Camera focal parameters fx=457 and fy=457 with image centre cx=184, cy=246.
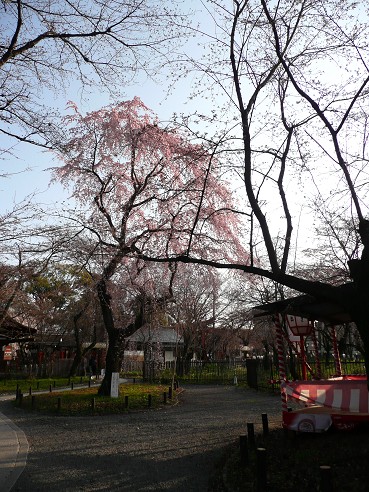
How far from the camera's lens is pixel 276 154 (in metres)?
9.19

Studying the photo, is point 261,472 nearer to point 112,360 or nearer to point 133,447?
point 133,447

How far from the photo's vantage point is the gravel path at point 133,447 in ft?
23.6

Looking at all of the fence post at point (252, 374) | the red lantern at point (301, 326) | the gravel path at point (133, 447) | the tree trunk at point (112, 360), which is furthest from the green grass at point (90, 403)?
the fence post at point (252, 374)

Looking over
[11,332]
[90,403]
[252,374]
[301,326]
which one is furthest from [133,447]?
[252,374]

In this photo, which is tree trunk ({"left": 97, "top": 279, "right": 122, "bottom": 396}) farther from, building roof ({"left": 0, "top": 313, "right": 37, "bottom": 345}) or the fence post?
the fence post

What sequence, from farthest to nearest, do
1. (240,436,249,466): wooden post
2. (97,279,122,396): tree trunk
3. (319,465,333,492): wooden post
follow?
(97,279,122,396): tree trunk < (240,436,249,466): wooden post < (319,465,333,492): wooden post

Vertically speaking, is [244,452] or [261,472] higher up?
[261,472]

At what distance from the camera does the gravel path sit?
7.19 m

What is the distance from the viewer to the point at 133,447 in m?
9.93

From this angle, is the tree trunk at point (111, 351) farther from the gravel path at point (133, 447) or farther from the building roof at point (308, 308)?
the building roof at point (308, 308)

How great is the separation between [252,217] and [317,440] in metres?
4.22

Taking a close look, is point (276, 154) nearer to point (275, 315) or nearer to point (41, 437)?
point (275, 315)

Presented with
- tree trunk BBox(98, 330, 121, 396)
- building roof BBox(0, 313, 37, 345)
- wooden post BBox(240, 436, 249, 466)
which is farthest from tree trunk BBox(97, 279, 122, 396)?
wooden post BBox(240, 436, 249, 466)

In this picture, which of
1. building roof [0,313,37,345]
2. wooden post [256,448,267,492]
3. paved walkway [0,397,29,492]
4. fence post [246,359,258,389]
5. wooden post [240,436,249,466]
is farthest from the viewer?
fence post [246,359,258,389]
